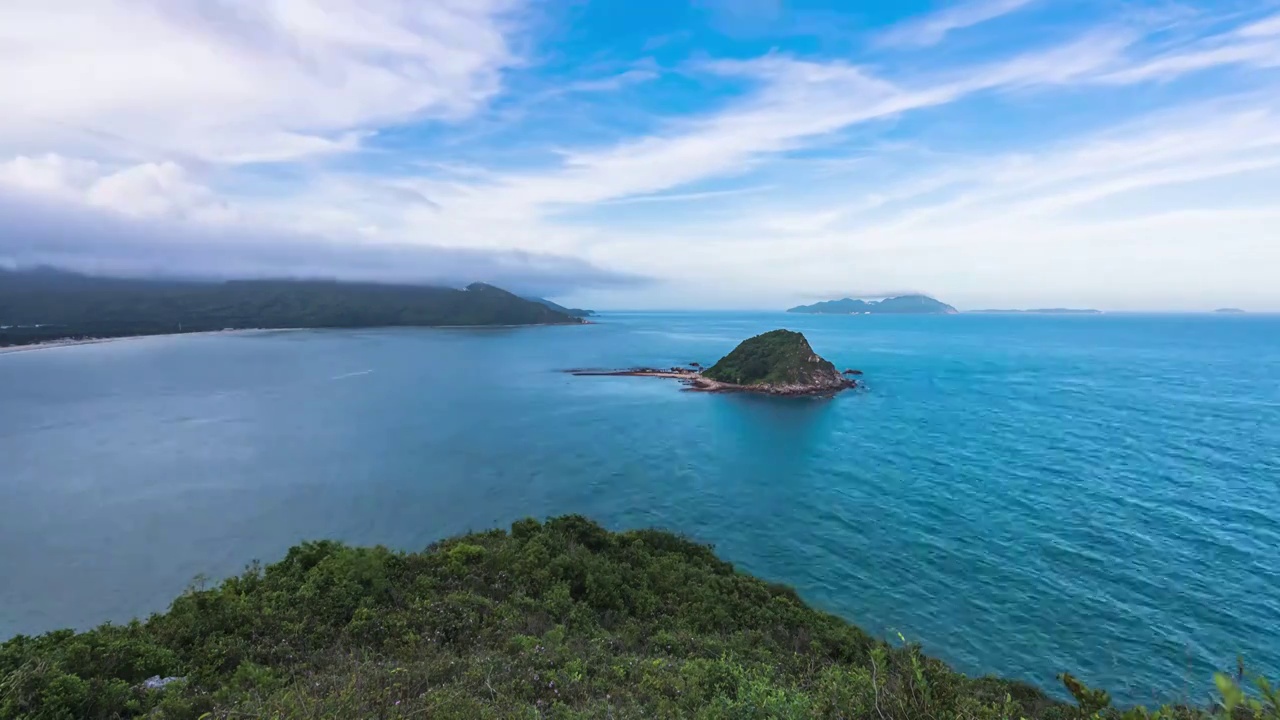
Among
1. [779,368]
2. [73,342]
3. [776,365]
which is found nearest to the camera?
[779,368]

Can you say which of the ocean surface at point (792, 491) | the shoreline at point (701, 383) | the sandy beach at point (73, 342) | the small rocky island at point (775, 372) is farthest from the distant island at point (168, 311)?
the small rocky island at point (775, 372)

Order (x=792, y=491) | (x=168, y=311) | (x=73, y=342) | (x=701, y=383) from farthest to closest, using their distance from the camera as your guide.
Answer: (x=168, y=311) < (x=73, y=342) < (x=701, y=383) < (x=792, y=491)

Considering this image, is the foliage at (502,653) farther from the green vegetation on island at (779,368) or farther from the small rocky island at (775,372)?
the green vegetation on island at (779,368)

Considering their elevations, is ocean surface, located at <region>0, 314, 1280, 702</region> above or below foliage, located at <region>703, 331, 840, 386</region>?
below

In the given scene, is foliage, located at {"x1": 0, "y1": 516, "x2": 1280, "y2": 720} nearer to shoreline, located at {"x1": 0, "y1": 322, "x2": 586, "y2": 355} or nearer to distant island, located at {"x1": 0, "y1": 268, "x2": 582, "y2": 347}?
shoreline, located at {"x1": 0, "y1": 322, "x2": 586, "y2": 355}

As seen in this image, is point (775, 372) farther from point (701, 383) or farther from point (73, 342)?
point (73, 342)

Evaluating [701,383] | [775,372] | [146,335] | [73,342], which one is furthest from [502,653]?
[146,335]

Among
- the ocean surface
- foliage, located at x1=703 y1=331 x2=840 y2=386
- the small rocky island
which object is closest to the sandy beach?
the ocean surface

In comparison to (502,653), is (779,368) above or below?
above
